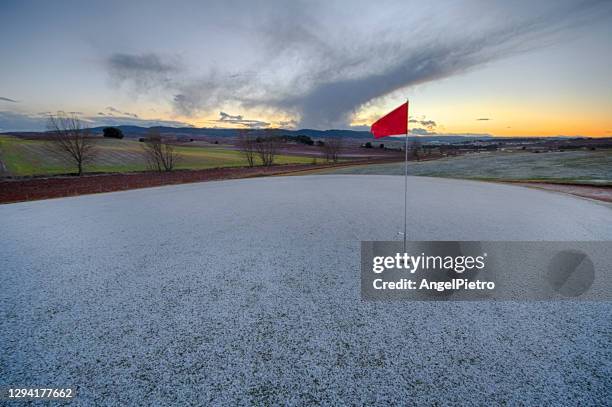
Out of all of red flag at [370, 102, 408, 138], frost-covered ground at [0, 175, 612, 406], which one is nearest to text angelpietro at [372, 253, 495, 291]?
frost-covered ground at [0, 175, 612, 406]

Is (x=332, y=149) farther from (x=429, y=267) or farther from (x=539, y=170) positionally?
(x=429, y=267)

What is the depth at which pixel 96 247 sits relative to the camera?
6.95 meters

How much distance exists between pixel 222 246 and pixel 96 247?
11.1 feet

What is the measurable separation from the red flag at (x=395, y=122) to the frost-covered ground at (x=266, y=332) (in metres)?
2.89

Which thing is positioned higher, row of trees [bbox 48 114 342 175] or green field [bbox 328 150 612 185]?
row of trees [bbox 48 114 342 175]

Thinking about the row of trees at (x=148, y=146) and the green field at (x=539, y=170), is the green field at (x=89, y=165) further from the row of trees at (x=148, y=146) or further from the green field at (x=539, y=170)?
the green field at (x=539, y=170)

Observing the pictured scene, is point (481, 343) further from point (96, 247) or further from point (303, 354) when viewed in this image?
point (96, 247)

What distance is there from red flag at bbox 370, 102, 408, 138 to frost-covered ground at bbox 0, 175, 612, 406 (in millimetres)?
2893

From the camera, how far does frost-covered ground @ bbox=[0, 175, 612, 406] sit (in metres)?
2.69

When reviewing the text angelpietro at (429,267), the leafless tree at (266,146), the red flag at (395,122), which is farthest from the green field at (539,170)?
the leafless tree at (266,146)

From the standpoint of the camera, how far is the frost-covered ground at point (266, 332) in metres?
2.69

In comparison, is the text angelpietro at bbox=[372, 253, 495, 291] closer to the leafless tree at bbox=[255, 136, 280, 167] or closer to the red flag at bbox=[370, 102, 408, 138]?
the red flag at bbox=[370, 102, 408, 138]

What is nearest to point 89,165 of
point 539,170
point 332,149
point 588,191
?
point 332,149

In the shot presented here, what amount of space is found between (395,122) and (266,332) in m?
4.70
